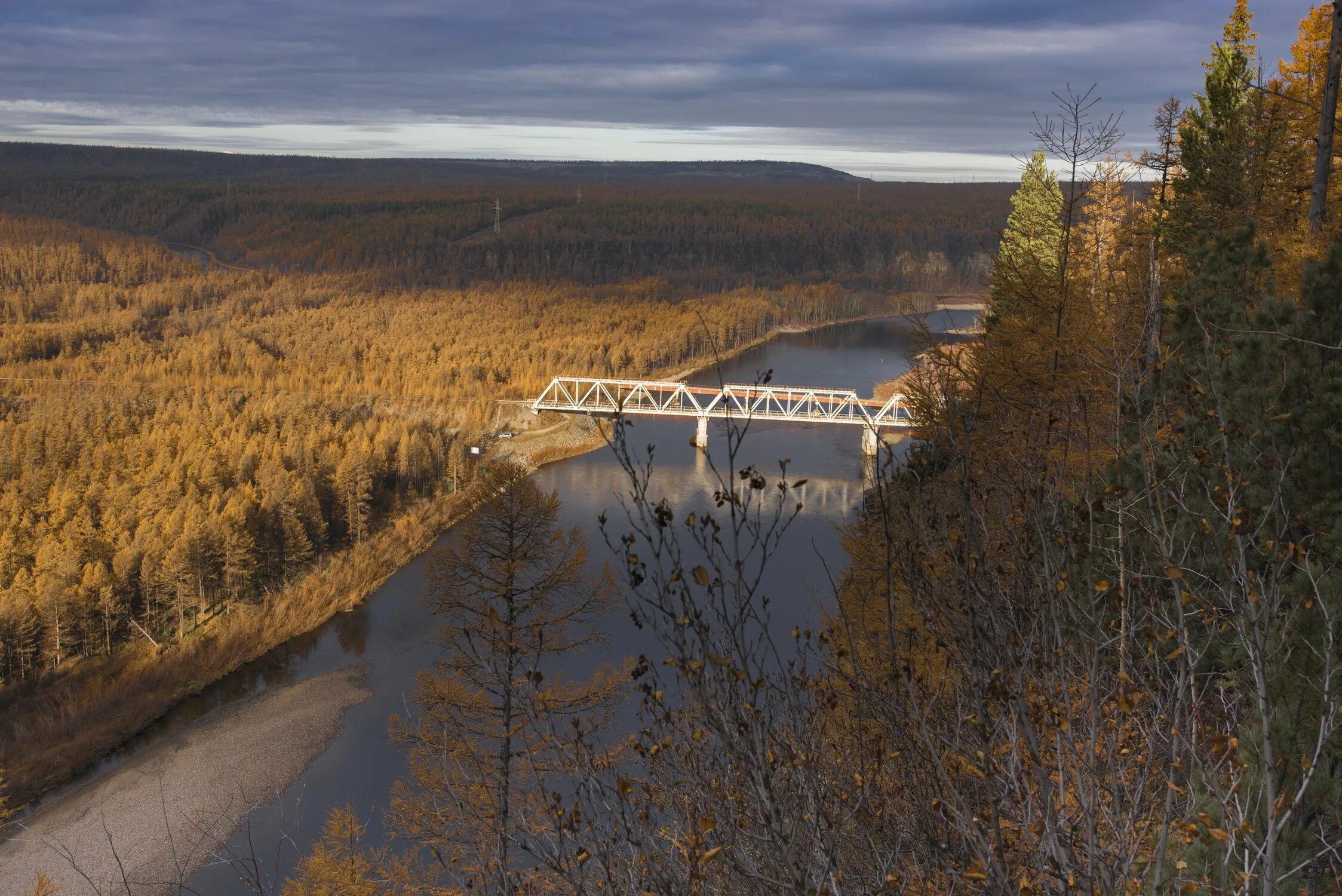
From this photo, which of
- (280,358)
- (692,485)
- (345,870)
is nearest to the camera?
(345,870)

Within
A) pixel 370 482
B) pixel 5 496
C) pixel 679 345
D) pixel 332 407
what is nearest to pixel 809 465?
pixel 370 482

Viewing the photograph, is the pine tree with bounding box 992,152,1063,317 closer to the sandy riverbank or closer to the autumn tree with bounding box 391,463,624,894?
the autumn tree with bounding box 391,463,624,894

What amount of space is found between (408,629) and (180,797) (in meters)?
6.37

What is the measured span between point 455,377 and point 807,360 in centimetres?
1829

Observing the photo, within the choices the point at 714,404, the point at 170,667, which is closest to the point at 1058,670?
the point at 170,667

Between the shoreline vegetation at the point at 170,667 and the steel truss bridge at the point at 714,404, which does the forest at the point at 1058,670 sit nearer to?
the shoreline vegetation at the point at 170,667

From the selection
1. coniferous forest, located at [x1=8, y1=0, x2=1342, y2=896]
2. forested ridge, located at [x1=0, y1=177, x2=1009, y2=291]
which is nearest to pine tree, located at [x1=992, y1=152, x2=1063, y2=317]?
coniferous forest, located at [x1=8, y1=0, x2=1342, y2=896]

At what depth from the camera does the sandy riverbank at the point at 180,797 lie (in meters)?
13.3

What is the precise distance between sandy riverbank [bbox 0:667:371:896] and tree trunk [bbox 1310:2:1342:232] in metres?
12.5

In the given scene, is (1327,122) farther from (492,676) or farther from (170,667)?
(170,667)

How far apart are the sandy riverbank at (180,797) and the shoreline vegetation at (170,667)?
28.8 inches

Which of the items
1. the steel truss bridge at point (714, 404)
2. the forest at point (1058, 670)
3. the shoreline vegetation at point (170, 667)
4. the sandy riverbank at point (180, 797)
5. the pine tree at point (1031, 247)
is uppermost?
the pine tree at point (1031, 247)

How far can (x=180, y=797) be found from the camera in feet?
48.9

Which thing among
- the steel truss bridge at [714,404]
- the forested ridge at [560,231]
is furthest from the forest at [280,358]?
the steel truss bridge at [714,404]
